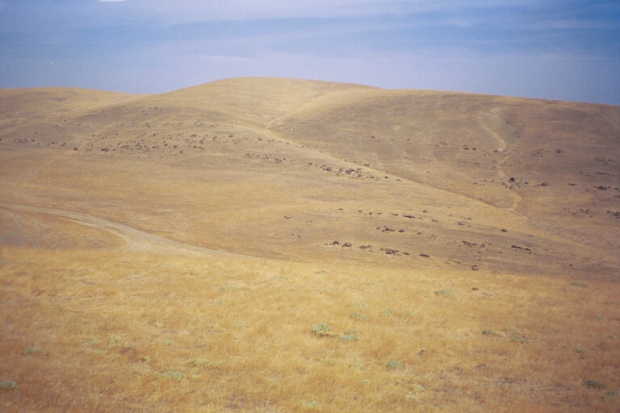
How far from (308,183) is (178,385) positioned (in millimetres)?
45906

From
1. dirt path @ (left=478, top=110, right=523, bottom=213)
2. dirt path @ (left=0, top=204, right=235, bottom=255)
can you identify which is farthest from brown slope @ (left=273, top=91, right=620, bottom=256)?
dirt path @ (left=0, top=204, right=235, bottom=255)

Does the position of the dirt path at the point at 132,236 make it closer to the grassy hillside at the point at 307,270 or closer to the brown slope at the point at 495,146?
the grassy hillside at the point at 307,270

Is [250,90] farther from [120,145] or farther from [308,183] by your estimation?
[308,183]

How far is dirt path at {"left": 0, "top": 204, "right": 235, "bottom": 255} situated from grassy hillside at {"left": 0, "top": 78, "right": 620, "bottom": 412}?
0.38 meters

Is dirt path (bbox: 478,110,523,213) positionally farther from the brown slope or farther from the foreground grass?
the foreground grass

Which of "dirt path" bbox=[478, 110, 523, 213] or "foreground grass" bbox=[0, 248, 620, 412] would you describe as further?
"dirt path" bbox=[478, 110, 523, 213]

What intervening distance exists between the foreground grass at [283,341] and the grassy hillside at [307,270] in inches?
3.3

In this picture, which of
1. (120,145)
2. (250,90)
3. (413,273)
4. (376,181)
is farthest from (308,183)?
(250,90)

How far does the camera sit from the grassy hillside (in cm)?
1002

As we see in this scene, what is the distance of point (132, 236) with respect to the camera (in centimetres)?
2959

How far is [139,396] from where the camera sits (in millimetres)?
8555

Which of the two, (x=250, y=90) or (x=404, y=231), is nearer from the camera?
(x=404, y=231)

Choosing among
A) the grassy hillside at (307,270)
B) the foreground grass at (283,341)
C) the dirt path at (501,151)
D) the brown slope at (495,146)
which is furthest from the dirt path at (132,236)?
the dirt path at (501,151)

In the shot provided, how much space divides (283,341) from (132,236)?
2052 centimetres
